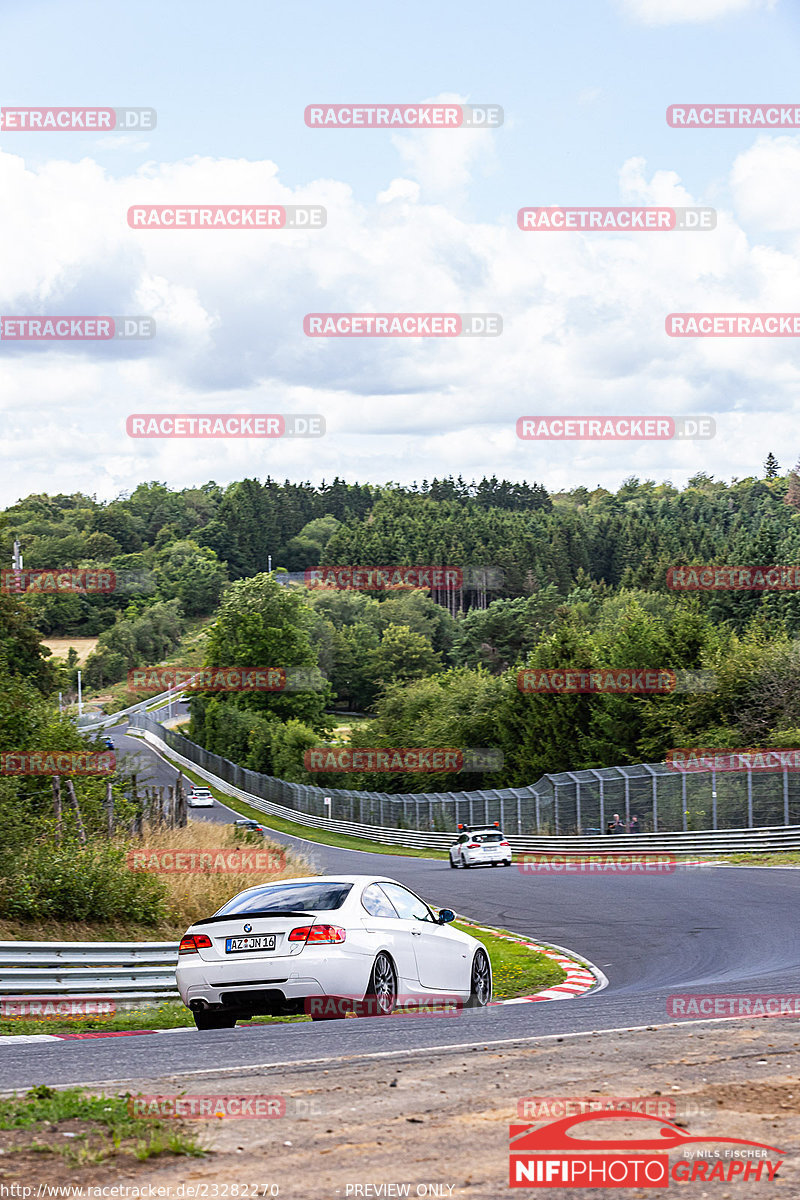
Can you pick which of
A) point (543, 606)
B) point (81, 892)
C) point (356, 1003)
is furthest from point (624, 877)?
point (543, 606)

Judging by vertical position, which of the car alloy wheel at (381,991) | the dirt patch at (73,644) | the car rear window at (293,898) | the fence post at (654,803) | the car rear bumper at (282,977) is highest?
the dirt patch at (73,644)

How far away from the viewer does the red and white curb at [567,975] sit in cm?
1355

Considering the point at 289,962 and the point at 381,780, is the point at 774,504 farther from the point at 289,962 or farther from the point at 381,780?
the point at 289,962

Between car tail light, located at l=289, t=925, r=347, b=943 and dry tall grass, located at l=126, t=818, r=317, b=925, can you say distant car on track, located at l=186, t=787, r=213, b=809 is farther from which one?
car tail light, located at l=289, t=925, r=347, b=943

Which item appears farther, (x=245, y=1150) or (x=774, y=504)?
(x=774, y=504)

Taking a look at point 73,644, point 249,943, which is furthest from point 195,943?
point 73,644

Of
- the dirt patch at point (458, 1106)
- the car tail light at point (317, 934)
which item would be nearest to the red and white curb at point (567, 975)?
the car tail light at point (317, 934)

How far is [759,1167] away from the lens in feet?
16.0

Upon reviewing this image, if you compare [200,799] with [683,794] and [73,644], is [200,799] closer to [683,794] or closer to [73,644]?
[683,794]

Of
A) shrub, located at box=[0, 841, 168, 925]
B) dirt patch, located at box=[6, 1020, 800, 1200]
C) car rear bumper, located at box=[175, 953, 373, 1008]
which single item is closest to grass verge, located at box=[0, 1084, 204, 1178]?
dirt patch, located at box=[6, 1020, 800, 1200]

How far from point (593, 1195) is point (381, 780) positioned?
72.5 m

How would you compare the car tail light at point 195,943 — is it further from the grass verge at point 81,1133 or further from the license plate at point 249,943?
the grass verge at point 81,1133

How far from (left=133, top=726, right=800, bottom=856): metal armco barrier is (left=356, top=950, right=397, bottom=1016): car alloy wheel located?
23.6 meters

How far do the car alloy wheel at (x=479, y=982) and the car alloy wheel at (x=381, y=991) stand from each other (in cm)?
162
